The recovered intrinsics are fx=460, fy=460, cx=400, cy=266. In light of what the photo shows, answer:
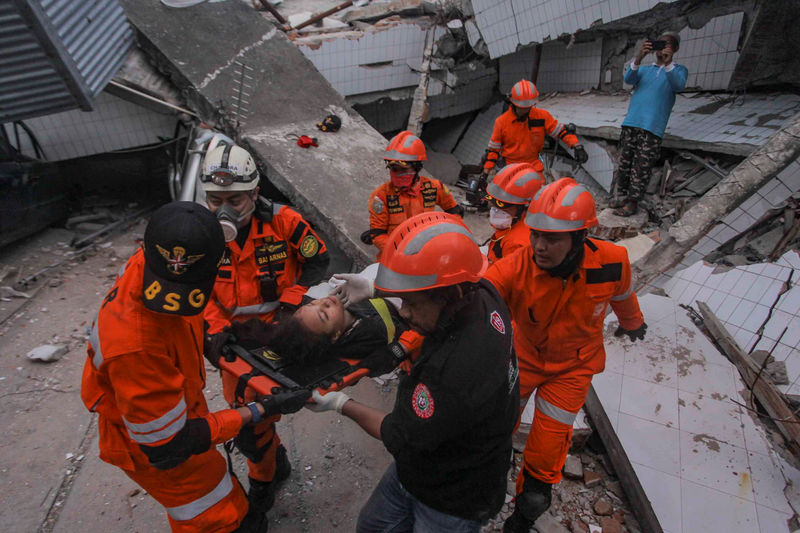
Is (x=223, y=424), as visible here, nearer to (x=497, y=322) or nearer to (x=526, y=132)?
(x=497, y=322)

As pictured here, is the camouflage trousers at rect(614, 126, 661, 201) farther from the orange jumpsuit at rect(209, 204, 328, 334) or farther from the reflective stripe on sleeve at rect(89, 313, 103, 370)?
the reflective stripe on sleeve at rect(89, 313, 103, 370)

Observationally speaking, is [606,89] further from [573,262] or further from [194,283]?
[194,283]

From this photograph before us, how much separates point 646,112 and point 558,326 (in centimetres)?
409

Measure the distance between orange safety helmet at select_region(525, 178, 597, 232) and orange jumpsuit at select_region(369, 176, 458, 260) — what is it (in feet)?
5.72

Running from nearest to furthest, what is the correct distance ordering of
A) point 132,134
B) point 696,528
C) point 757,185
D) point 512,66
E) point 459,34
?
point 696,528 < point 757,185 < point 132,134 < point 459,34 < point 512,66

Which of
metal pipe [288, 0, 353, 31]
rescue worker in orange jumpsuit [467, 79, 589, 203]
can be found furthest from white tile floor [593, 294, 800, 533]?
metal pipe [288, 0, 353, 31]

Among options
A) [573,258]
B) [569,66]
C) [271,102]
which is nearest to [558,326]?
[573,258]

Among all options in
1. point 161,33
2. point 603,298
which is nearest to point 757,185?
point 603,298

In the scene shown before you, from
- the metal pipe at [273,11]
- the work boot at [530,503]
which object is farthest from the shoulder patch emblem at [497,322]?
the metal pipe at [273,11]

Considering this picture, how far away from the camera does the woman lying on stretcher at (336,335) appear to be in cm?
232

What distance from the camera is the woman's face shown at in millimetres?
2396

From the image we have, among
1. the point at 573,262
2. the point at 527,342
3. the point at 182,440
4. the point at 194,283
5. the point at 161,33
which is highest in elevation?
the point at 161,33

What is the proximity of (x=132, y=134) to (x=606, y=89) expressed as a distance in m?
7.04

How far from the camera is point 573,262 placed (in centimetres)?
228
